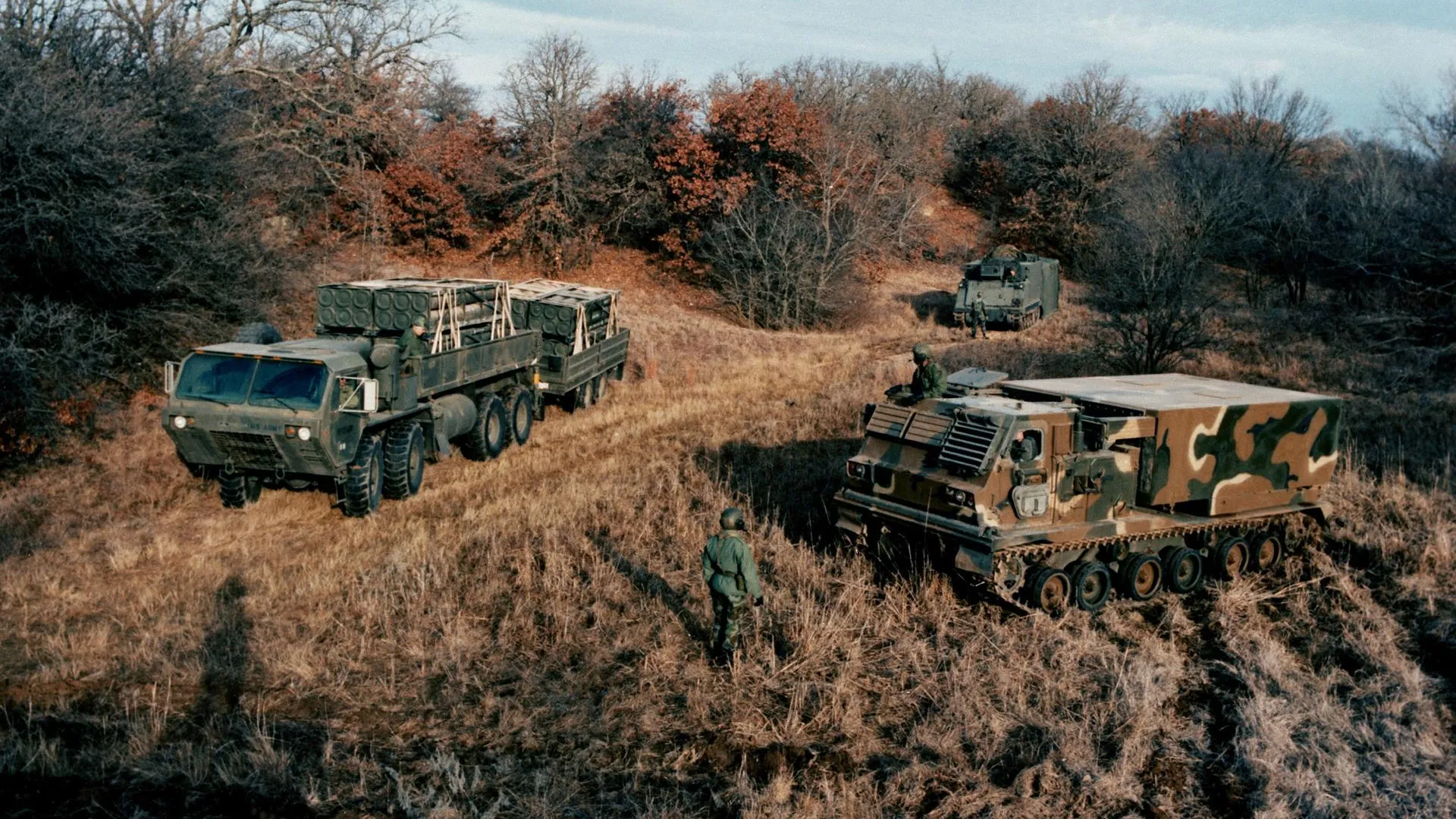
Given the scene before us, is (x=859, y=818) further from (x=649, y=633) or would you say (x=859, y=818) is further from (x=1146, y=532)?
(x=1146, y=532)

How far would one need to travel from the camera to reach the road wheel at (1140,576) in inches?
385

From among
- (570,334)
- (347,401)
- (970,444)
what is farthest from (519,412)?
(970,444)

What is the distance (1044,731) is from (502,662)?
4.19m

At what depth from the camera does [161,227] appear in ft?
53.3

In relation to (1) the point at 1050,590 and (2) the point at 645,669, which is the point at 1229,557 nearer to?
(1) the point at 1050,590

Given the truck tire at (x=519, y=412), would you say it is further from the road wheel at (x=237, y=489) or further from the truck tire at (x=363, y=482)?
the road wheel at (x=237, y=489)

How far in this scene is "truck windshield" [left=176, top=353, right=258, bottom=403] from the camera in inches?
436

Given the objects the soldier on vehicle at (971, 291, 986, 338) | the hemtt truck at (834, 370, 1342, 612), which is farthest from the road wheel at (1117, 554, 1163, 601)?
the soldier on vehicle at (971, 291, 986, 338)

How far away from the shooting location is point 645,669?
8062 mm

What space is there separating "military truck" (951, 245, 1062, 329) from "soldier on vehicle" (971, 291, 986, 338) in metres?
0.19

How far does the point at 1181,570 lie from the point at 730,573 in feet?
16.3

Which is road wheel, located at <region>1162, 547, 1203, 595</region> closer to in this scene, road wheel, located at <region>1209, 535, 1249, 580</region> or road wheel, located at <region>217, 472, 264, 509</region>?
road wheel, located at <region>1209, 535, 1249, 580</region>

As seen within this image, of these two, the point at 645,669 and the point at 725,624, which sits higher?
the point at 725,624

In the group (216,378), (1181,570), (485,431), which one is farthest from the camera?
(485,431)
